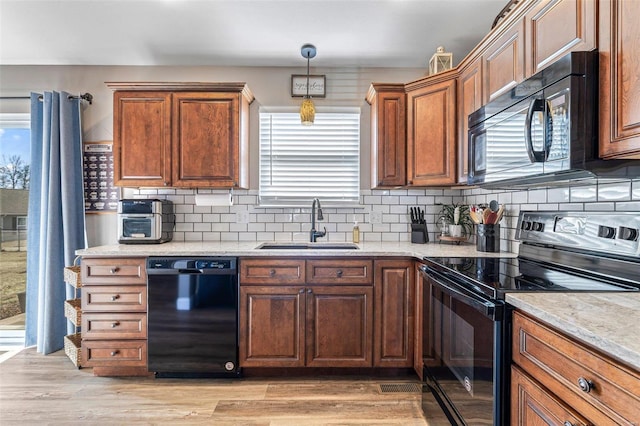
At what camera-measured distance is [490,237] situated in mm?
2338

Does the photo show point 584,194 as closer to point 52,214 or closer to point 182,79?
point 182,79

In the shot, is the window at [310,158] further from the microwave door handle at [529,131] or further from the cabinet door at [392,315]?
the microwave door handle at [529,131]

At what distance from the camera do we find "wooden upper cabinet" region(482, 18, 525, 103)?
1.71 metres

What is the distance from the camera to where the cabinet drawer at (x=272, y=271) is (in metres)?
2.37

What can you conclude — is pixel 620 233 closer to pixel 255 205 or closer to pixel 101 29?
pixel 255 205

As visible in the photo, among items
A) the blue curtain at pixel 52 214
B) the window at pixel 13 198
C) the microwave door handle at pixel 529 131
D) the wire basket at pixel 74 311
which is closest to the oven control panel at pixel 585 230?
the microwave door handle at pixel 529 131

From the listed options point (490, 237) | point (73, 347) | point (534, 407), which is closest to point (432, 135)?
point (490, 237)

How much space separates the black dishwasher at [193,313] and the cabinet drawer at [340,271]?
55 cm

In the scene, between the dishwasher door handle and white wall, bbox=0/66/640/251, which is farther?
white wall, bbox=0/66/640/251

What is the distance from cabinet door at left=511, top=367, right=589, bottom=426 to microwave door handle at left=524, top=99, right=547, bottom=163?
0.85 meters

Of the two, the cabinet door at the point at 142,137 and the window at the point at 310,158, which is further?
the window at the point at 310,158

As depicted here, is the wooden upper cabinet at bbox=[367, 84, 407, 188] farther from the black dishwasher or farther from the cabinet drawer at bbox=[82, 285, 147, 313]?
the cabinet drawer at bbox=[82, 285, 147, 313]

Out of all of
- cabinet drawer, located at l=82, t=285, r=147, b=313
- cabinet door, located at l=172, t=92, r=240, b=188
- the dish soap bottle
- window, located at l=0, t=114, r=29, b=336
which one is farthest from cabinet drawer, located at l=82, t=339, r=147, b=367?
the dish soap bottle

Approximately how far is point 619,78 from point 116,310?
118 inches
